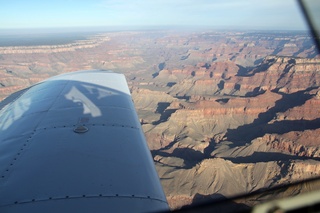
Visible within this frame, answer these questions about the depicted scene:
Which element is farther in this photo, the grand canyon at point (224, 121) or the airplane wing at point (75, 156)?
the grand canyon at point (224, 121)

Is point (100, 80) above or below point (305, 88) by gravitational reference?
above

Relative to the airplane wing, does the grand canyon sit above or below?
below

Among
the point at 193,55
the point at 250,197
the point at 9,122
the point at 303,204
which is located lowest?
the point at 193,55

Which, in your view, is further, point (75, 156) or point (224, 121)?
point (224, 121)

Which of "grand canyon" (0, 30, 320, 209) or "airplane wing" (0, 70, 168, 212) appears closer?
"airplane wing" (0, 70, 168, 212)

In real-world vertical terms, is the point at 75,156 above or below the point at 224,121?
above

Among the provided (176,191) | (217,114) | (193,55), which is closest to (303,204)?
(176,191)

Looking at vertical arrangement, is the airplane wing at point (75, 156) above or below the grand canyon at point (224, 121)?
above

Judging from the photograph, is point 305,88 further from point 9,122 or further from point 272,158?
point 9,122
